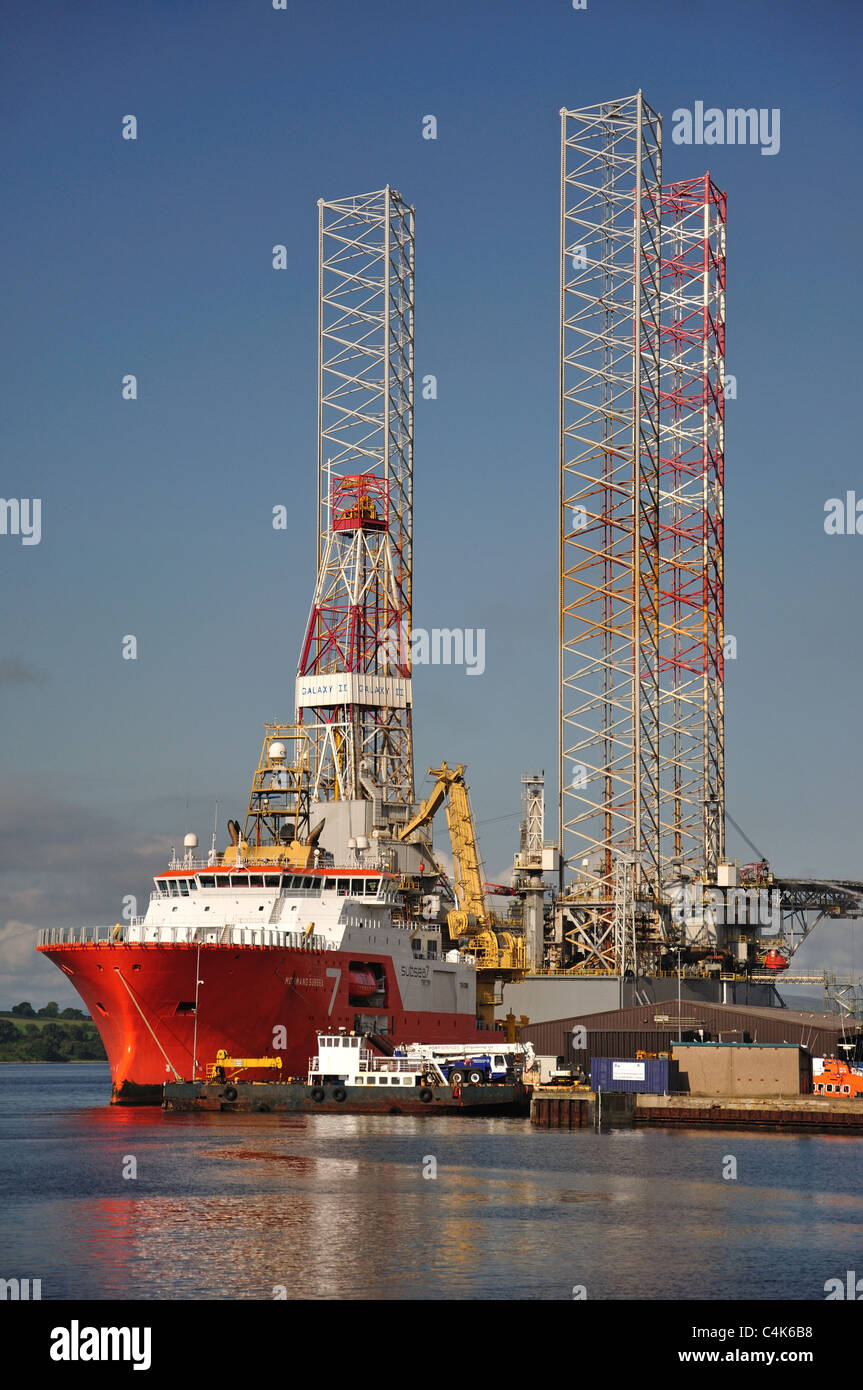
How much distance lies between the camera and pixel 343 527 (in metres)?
113

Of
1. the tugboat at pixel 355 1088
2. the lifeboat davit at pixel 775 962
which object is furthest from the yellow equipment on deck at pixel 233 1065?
the lifeboat davit at pixel 775 962

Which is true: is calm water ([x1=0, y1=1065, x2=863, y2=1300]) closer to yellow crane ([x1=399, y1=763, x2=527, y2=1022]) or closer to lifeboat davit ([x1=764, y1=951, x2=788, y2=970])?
yellow crane ([x1=399, y1=763, x2=527, y2=1022])

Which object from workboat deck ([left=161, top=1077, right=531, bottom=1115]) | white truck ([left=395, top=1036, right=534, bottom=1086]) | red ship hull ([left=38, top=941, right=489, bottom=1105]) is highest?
red ship hull ([left=38, top=941, right=489, bottom=1105])

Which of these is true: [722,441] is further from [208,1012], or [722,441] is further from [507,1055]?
[208,1012]

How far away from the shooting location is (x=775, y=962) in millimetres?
125875

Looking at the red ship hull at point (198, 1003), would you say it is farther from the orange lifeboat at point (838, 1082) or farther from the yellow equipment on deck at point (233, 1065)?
the orange lifeboat at point (838, 1082)

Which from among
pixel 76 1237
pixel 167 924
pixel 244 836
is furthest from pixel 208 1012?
pixel 76 1237

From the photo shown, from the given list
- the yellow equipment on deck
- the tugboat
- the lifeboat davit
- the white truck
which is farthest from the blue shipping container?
the lifeboat davit

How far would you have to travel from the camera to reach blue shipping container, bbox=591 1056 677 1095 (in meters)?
88.4

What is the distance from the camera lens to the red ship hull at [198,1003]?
7712 cm

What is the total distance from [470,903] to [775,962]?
28.6 m

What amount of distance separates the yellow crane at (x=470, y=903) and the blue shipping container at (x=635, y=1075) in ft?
60.9

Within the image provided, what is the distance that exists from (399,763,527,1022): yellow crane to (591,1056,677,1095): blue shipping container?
60.9 feet

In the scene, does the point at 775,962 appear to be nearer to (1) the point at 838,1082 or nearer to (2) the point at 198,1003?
(1) the point at 838,1082
